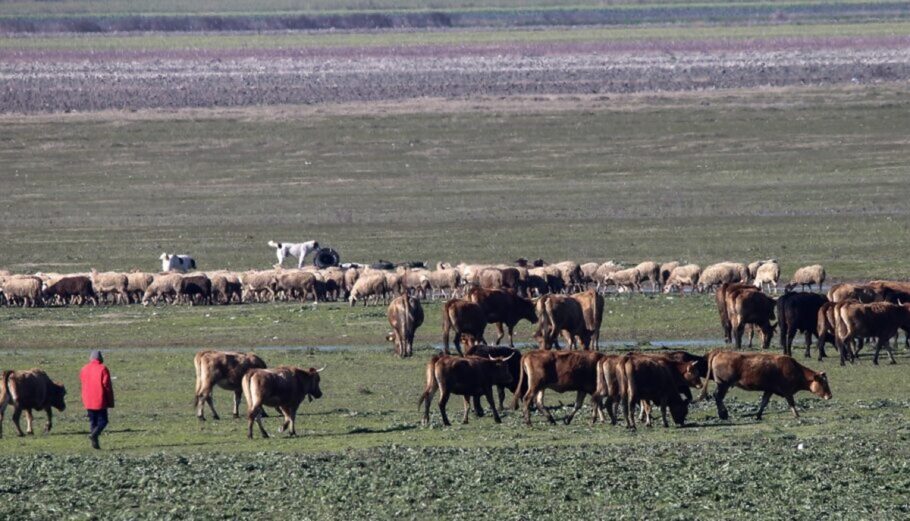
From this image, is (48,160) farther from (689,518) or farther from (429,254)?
(689,518)

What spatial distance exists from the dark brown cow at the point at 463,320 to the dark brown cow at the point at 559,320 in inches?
37.9

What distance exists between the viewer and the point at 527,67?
275ft

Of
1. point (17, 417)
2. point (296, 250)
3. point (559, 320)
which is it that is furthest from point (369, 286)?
point (17, 417)

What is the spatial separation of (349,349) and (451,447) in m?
9.38

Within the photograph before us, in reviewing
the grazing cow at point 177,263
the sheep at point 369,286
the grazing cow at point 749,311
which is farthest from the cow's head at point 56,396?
the grazing cow at point 177,263

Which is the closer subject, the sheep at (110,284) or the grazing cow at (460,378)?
the grazing cow at (460,378)

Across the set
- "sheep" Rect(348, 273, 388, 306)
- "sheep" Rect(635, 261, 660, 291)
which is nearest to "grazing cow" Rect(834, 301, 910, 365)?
"sheep" Rect(635, 261, 660, 291)

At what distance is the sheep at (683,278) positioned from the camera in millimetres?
35031

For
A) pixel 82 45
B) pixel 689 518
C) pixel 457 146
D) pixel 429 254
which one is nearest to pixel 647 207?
pixel 429 254

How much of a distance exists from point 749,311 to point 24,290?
632 inches

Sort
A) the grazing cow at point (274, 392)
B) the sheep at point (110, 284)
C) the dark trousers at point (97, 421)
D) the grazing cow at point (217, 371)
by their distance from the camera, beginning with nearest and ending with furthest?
the dark trousers at point (97, 421) → the grazing cow at point (274, 392) → the grazing cow at point (217, 371) → the sheep at point (110, 284)

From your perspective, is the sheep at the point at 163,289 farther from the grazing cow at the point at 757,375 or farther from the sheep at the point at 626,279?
the grazing cow at the point at 757,375

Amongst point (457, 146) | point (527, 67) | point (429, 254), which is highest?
point (527, 67)

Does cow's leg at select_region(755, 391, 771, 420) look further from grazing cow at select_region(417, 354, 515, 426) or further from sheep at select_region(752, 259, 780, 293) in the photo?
sheep at select_region(752, 259, 780, 293)
